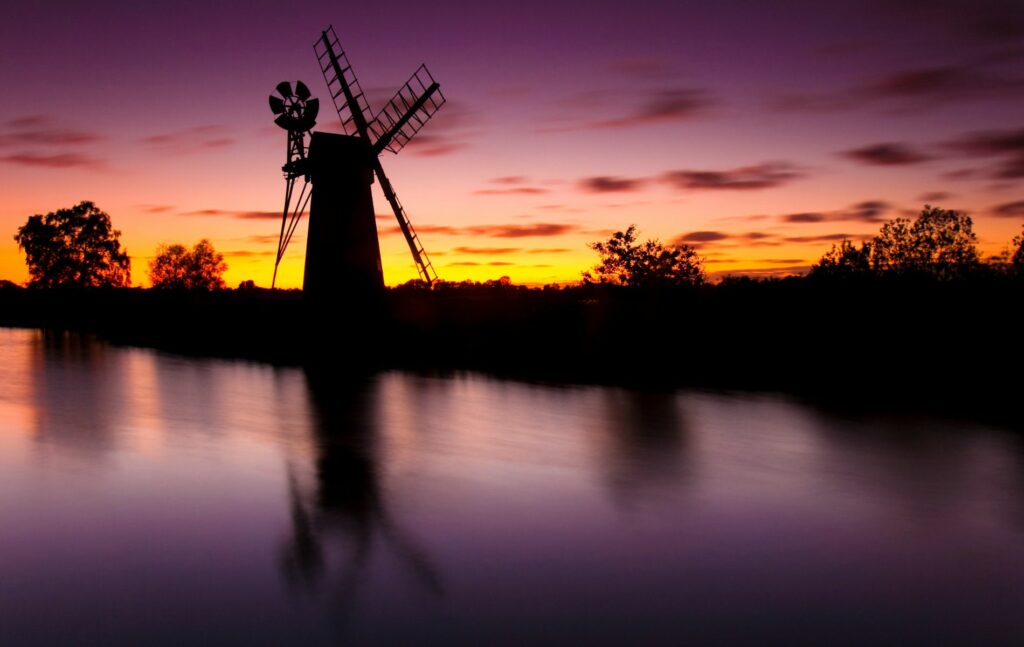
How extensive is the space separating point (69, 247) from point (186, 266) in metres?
14.3

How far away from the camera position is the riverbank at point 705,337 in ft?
61.5

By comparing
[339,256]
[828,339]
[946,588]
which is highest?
[339,256]

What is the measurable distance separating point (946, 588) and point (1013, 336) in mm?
14644

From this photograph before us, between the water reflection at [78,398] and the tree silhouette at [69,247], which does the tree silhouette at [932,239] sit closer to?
the water reflection at [78,398]

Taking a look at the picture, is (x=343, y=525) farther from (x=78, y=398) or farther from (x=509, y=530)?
(x=78, y=398)

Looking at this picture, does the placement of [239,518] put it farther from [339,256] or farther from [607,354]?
[339,256]

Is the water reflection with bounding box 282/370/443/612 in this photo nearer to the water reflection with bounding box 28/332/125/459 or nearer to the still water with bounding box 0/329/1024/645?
the still water with bounding box 0/329/1024/645

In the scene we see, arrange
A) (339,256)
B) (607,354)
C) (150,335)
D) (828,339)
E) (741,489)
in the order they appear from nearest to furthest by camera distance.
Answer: (741,489), (828,339), (607,354), (339,256), (150,335)

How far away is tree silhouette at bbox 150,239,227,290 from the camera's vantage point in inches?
3686

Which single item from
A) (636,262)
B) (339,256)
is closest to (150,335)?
(339,256)

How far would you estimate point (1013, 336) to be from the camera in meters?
18.0

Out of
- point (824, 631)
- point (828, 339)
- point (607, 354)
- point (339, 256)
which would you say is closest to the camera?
point (824, 631)

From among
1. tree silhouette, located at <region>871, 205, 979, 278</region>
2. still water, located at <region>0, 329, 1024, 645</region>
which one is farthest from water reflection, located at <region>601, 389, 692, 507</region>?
tree silhouette, located at <region>871, 205, 979, 278</region>

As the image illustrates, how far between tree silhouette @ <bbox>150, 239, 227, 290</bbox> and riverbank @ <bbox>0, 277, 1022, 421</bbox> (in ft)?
200
